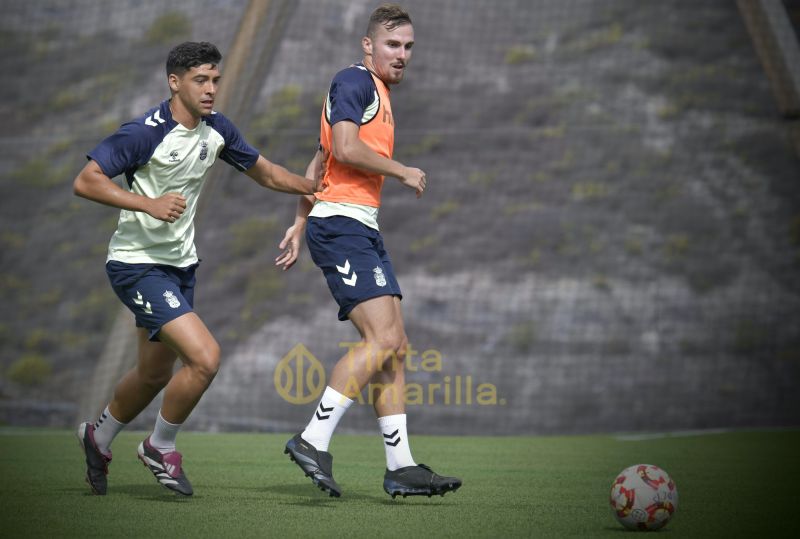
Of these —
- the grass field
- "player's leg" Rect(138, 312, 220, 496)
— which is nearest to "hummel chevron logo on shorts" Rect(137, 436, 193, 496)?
"player's leg" Rect(138, 312, 220, 496)

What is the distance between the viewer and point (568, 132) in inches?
714

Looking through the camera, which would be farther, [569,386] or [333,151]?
[569,386]

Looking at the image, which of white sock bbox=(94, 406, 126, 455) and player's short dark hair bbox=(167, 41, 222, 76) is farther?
white sock bbox=(94, 406, 126, 455)

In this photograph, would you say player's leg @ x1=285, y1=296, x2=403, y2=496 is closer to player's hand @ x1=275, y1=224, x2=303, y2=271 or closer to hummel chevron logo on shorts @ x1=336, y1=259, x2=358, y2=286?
hummel chevron logo on shorts @ x1=336, y1=259, x2=358, y2=286

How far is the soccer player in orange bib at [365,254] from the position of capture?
4770 mm

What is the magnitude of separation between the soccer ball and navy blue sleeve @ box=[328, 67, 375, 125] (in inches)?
72.1

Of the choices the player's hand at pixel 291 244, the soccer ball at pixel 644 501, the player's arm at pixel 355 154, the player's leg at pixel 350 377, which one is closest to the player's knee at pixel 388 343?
the player's leg at pixel 350 377

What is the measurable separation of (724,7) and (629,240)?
690cm

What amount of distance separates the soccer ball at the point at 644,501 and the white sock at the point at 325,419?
3.89 feet

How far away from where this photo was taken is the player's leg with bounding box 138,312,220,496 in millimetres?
4848

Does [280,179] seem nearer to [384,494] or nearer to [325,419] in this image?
[325,419]

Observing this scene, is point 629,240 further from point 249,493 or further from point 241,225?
point 249,493

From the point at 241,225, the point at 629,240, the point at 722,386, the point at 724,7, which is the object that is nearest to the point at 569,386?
the point at 722,386

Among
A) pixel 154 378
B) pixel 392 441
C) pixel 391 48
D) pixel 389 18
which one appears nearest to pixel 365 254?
pixel 392 441
